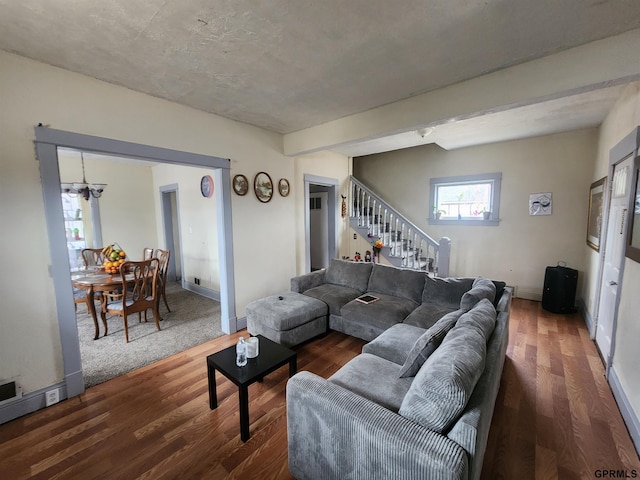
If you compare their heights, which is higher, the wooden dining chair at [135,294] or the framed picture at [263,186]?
the framed picture at [263,186]

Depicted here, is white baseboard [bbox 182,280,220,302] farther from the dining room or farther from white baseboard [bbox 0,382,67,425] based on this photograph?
white baseboard [bbox 0,382,67,425]

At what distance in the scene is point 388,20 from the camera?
5.31 ft

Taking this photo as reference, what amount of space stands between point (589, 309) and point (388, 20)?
14.1 ft

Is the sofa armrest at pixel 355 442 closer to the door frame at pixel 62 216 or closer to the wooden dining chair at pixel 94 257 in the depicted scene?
the door frame at pixel 62 216

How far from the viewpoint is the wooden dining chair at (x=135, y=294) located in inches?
124

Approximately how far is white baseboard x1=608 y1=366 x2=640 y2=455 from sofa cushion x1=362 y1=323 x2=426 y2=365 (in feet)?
4.55

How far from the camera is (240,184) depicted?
3463 mm

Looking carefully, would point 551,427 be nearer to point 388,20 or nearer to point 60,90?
point 388,20

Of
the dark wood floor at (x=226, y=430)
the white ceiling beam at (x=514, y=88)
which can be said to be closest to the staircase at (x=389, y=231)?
the white ceiling beam at (x=514, y=88)

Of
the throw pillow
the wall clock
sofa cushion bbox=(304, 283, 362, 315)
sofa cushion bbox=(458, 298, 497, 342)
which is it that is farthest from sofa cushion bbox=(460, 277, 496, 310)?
Result: the wall clock

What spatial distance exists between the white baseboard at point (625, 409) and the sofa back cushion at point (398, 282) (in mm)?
1652

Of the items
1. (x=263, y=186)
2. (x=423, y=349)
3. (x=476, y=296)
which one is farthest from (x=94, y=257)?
(x=476, y=296)

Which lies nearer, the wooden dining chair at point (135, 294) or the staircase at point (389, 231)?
the wooden dining chair at point (135, 294)

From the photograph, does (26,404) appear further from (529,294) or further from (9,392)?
(529,294)
